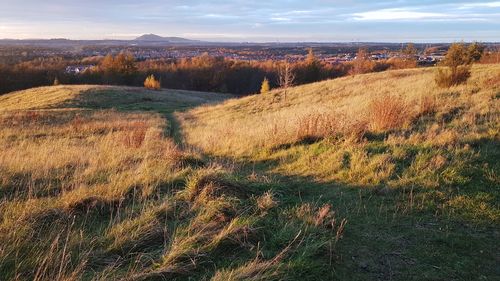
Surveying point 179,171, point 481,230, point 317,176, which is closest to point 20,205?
point 179,171

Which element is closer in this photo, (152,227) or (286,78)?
(152,227)

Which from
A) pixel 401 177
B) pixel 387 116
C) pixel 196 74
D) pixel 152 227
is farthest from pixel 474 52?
pixel 196 74

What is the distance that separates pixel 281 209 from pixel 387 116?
4768 mm

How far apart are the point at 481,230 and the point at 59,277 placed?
13.1 ft

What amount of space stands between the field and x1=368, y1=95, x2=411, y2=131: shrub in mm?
33

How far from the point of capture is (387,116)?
8.70 metres

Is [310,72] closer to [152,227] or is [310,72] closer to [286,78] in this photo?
[286,78]

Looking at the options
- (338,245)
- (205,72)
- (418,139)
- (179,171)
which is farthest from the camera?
(205,72)

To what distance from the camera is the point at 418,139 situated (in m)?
7.22

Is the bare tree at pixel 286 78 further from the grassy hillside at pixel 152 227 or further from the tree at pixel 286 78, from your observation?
the grassy hillside at pixel 152 227

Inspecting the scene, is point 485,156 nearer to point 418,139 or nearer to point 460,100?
point 418,139

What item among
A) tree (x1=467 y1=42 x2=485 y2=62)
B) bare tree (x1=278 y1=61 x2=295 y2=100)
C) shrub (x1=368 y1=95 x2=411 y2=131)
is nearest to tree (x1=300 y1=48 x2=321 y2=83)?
Result: bare tree (x1=278 y1=61 x2=295 y2=100)

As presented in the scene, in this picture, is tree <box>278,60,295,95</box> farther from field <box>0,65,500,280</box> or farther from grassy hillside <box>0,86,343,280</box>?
grassy hillside <box>0,86,343,280</box>

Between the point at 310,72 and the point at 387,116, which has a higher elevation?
the point at 387,116
